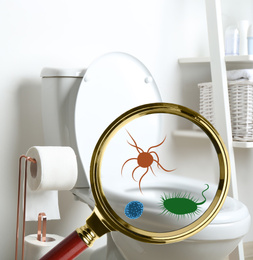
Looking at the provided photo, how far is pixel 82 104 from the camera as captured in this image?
5.21ft

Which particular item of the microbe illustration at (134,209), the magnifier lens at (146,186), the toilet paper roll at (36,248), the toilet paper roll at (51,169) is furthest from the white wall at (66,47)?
the microbe illustration at (134,209)

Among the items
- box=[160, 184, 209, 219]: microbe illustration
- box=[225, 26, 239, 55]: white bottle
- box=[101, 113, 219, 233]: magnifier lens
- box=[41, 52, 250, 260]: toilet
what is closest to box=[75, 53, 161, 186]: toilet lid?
box=[41, 52, 250, 260]: toilet

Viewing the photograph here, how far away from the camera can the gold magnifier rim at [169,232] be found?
1.47 ft

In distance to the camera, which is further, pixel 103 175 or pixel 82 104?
pixel 82 104

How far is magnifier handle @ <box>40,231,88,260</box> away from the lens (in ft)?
1.41

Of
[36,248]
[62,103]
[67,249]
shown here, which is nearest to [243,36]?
[62,103]

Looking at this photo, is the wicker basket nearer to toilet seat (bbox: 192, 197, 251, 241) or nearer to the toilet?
the toilet

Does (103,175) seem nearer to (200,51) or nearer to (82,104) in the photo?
(82,104)

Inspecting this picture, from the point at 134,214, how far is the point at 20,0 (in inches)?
55.6

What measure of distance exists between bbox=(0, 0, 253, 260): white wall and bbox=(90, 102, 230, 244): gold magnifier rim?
1.33 m

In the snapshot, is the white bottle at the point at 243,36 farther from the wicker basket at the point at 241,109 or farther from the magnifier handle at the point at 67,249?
the magnifier handle at the point at 67,249

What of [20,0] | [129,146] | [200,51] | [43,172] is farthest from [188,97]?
[129,146]

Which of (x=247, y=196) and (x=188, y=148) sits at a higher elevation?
(x=188, y=148)

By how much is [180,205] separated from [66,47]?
1.42m
